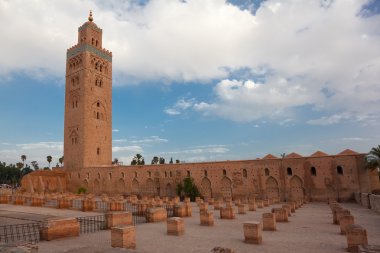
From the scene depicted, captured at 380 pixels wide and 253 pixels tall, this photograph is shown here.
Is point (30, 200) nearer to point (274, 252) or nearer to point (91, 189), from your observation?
point (91, 189)

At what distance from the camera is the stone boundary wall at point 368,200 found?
553 inches

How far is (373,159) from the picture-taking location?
1956cm

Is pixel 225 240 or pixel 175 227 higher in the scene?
pixel 175 227

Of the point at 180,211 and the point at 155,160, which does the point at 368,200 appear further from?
the point at 155,160

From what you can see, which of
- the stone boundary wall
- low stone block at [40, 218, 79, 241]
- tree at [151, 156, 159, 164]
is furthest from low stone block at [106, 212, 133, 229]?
tree at [151, 156, 159, 164]

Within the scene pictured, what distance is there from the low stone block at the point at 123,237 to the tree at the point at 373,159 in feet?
60.9

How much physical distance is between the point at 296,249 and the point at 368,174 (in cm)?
1714

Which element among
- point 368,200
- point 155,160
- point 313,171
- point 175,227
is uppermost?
point 155,160

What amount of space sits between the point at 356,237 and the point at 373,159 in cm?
1594

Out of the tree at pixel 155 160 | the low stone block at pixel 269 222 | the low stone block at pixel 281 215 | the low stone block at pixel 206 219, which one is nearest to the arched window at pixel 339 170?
the low stone block at pixel 281 215

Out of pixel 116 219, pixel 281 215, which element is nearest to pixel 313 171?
pixel 281 215

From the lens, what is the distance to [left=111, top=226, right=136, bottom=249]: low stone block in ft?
22.7

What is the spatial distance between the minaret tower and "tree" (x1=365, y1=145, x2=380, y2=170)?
29.3 meters

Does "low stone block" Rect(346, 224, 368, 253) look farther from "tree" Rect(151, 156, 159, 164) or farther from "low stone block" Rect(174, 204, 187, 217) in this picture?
"tree" Rect(151, 156, 159, 164)
